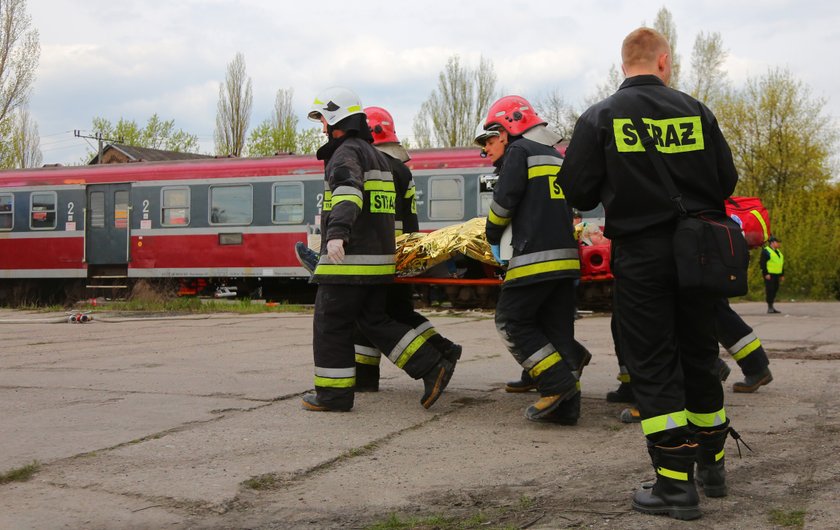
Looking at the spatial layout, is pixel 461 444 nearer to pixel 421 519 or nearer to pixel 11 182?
pixel 421 519

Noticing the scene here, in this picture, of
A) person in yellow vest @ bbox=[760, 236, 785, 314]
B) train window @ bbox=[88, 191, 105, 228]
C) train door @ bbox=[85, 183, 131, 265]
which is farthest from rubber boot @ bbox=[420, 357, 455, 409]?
train window @ bbox=[88, 191, 105, 228]

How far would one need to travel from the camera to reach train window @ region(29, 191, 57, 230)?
67.5ft

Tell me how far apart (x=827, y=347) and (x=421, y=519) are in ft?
24.8

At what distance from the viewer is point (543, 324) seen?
527cm

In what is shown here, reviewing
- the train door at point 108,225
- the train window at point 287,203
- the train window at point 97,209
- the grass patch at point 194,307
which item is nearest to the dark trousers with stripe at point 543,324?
the grass patch at point 194,307

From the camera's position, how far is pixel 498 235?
5.20 metres

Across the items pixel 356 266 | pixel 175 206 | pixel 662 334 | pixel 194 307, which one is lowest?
pixel 194 307

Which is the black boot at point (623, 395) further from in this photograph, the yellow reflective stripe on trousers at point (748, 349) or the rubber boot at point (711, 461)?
the rubber boot at point (711, 461)

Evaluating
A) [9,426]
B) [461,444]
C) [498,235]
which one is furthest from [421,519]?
[9,426]

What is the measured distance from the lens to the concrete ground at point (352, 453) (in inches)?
133

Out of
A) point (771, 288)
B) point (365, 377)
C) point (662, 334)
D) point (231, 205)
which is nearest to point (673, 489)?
point (662, 334)

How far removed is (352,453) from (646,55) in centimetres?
234

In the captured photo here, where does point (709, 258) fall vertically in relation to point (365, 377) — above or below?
above

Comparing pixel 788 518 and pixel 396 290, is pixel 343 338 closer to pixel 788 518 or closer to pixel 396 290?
pixel 396 290
